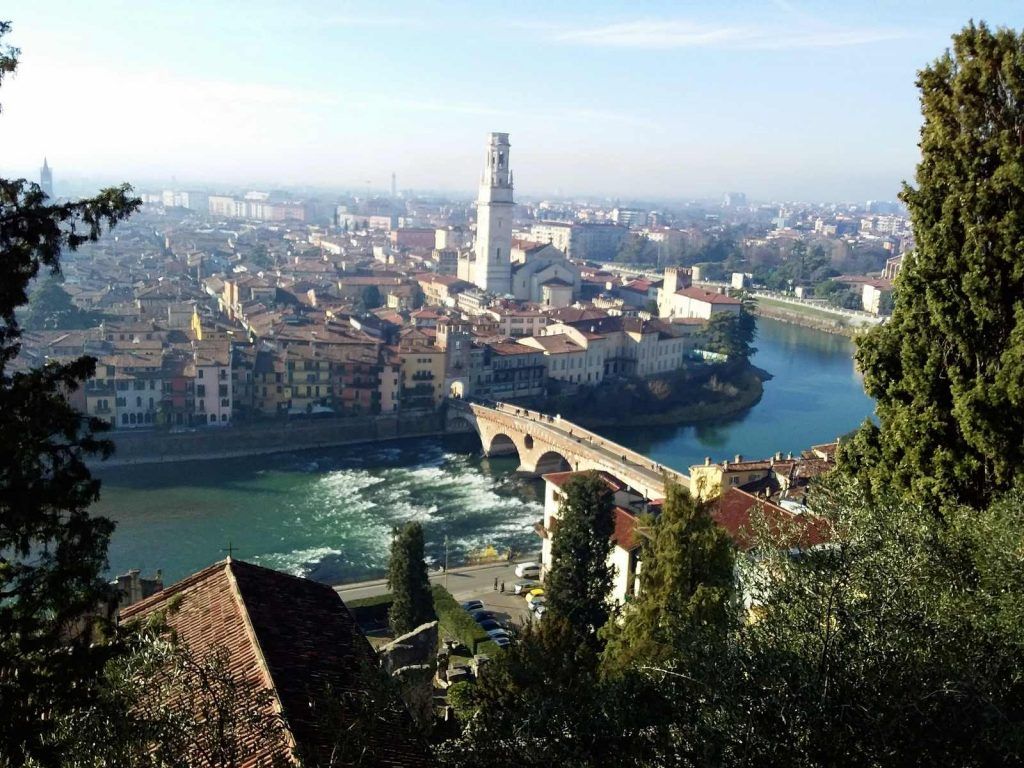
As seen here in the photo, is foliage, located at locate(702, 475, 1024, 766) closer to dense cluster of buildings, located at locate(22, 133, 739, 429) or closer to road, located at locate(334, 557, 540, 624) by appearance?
road, located at locate(334, 557, 540, 624)

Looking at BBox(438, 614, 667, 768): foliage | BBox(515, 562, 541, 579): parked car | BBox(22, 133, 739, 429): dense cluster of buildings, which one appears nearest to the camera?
BBox(438, 614, 667, 768): foliage

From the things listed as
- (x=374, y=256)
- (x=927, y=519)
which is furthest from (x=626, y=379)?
(x=374, y=256)

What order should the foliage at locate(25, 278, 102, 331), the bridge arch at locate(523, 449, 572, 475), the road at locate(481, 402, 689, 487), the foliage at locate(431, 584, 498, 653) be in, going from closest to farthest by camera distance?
the foliage at locate(431, 584, 498, 653)
the road at locate(481, 402, 689, 487)
the bridge arch at locate(523, 449, 572, 475)
the foliage at locate(25, 278, 102, 331)

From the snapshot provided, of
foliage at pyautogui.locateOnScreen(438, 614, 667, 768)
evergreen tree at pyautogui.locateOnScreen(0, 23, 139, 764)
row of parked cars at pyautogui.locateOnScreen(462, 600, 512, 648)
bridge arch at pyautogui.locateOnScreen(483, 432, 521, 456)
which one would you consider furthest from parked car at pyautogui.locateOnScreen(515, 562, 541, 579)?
evergreen tree at pyautogui.locateOnScreen(0, 23, 139, 764)

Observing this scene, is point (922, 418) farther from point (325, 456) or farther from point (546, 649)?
point (325, 456)

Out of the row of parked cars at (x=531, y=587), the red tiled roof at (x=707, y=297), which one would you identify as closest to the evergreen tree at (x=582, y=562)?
the row of parked cars at (x=531, y=587)

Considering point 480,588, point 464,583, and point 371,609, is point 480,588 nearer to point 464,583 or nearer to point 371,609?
point 464,583

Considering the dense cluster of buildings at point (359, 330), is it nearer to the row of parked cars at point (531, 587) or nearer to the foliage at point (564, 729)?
the row of parked cars at point (531, 587)
